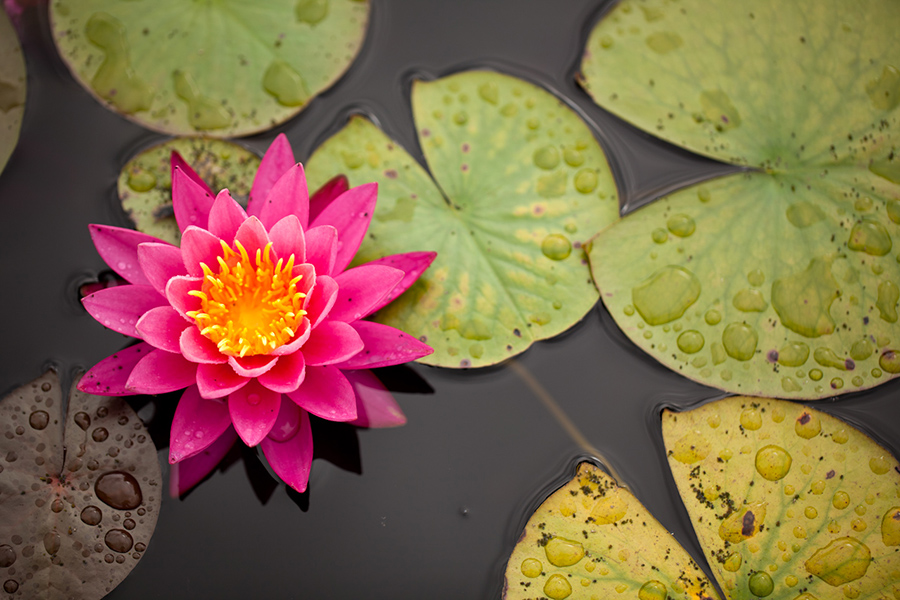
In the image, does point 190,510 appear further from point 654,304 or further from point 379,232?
point 654,304

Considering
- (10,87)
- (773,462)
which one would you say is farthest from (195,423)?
(773,462)

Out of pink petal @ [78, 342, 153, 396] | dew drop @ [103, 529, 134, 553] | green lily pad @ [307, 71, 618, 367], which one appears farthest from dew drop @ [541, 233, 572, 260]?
dew drop @ [103, 529, 134, 553]

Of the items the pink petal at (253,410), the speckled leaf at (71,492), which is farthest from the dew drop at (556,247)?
the speckled leaf at (71,492)

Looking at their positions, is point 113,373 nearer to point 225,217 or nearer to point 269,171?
point 225,217

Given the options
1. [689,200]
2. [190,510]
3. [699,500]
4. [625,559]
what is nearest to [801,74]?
[689,200]

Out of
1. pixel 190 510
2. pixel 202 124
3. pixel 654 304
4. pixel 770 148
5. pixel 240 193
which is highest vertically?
pixel 770 148

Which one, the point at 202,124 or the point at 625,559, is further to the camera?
the point at 202,124
